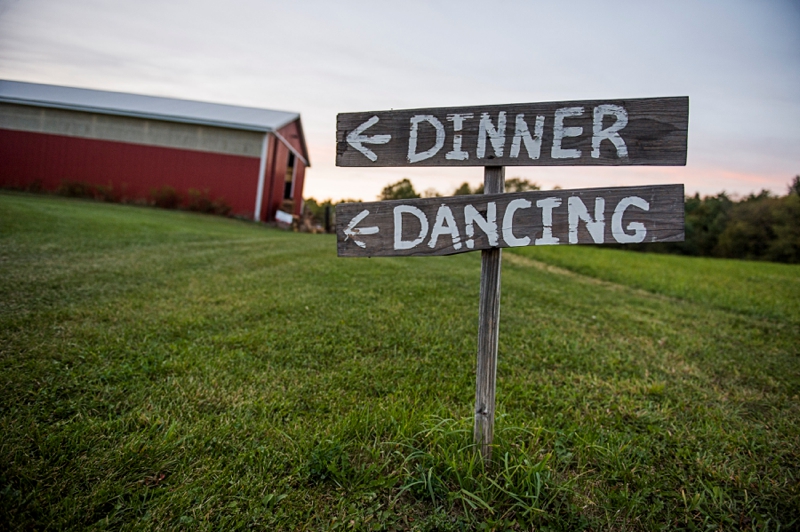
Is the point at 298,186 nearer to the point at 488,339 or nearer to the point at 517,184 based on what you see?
the point at 517,184

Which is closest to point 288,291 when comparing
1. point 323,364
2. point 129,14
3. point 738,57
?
point 323,364

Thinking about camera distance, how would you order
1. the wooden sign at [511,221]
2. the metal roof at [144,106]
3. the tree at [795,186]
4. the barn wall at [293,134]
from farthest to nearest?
the tree at [795,186]
the barn wall at [293,134]
the metal roof at [144,106]
the wooden sign at [511,221]

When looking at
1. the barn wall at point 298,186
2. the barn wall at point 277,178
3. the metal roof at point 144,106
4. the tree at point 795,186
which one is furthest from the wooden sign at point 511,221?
the tree at point 795,186

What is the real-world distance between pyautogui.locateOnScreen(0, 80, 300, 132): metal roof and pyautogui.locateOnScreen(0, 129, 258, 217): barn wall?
134 centimetres

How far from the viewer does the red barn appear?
20.0 meters

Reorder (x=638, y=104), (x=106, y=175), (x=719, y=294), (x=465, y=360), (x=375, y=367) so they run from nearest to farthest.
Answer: (x=638, y=104), (x=375, y=367), (x=465, y=360), (x=719, y=294), (x=106, y=175)

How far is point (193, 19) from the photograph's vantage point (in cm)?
854

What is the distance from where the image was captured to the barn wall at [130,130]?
20062mm

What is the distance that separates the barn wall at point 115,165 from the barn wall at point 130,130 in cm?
24

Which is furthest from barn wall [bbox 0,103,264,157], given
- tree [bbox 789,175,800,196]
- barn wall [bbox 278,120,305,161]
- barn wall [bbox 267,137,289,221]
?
tree [bbox 789,175,800,196]

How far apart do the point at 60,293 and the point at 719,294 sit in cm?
1013

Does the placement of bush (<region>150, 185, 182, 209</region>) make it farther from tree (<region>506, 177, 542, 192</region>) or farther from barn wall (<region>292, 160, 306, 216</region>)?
tree (<region>506, 177, 542, 192</region>)

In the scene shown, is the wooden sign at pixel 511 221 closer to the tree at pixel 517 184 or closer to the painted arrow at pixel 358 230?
the painted arrow at pixel 358 230

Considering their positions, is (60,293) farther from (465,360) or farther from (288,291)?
(465,360)
